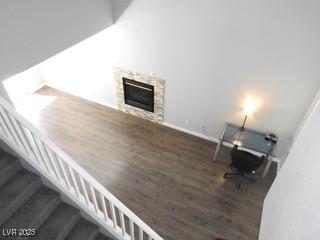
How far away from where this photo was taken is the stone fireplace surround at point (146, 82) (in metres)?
5.52

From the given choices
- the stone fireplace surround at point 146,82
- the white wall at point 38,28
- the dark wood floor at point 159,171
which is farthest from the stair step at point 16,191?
the stone fireplace surround at point 146,82

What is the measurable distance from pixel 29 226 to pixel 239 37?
4.19 meters

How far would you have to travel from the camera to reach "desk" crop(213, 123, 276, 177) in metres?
4.70

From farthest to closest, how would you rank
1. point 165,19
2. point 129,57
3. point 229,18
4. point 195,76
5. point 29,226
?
point 129,57 → point 195,76 → point 165,19 → point 229,18 → point 29,226

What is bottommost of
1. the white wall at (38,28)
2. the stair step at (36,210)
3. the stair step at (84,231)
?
the stair step at (84,231)

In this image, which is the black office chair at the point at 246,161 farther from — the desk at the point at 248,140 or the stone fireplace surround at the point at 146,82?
the stone fireplace surround at the point at 146,82

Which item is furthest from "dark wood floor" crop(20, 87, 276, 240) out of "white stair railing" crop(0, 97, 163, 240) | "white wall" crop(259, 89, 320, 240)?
"white stair railing" crop(0, 97, 163, 240)

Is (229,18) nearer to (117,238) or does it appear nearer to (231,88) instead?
(231,88)

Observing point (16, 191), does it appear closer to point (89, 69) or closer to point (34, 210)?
point (34, 210)

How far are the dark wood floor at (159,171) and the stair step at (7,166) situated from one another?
2.09m

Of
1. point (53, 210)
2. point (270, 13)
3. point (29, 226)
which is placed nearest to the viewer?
point (29, 226)

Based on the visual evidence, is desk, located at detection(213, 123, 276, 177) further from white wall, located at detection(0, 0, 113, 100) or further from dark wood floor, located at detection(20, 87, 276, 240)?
white wall, located at detection(0, 0, 113, 100)

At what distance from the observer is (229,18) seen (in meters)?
3.98

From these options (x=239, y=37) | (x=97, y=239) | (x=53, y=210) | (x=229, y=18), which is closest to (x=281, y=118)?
(x=239, y=37)
